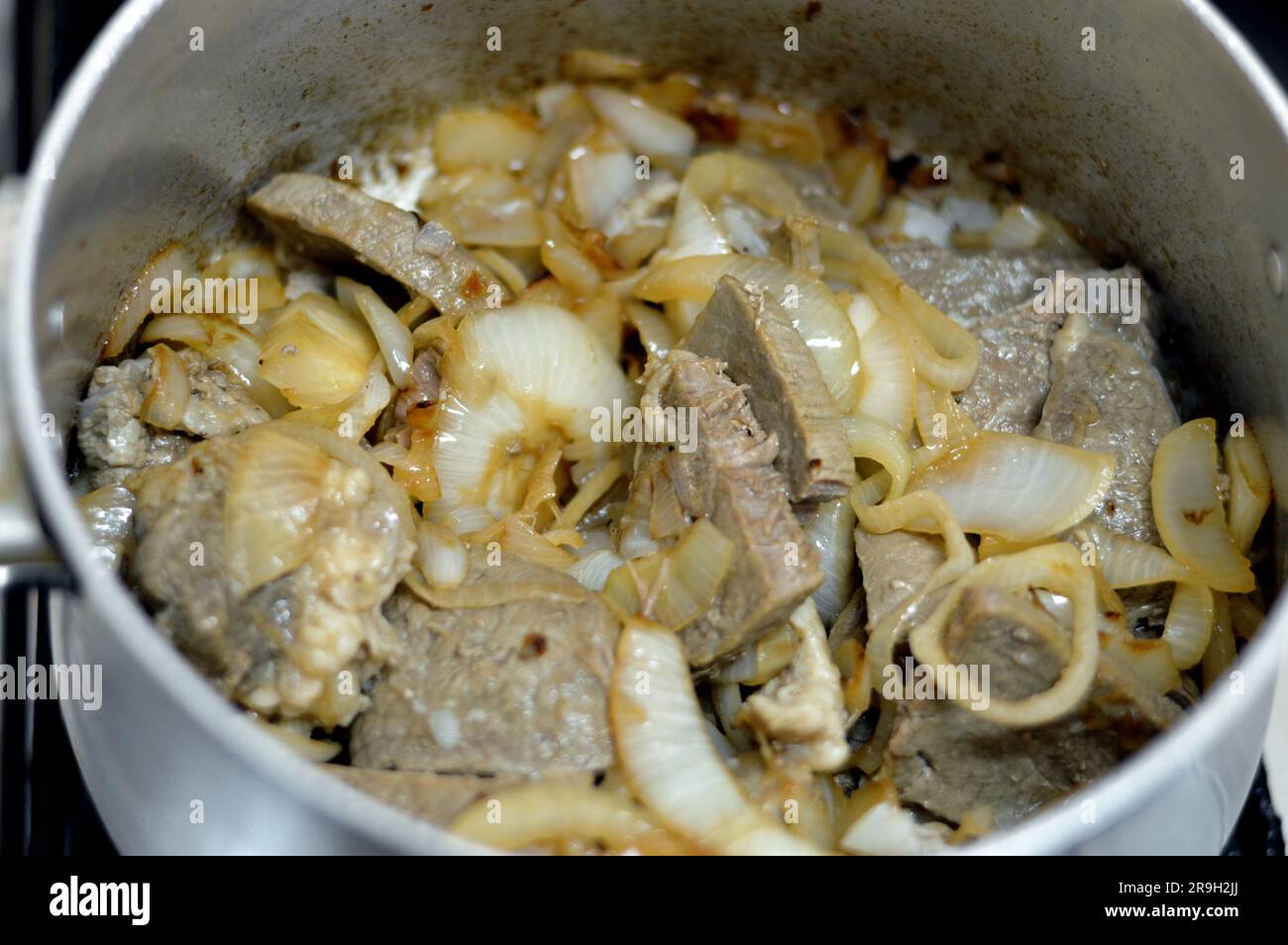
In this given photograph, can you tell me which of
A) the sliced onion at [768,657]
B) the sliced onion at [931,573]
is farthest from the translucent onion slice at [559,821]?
the sliced onion at [931,573]

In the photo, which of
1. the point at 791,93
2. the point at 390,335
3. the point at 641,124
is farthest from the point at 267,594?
the point at 791,93

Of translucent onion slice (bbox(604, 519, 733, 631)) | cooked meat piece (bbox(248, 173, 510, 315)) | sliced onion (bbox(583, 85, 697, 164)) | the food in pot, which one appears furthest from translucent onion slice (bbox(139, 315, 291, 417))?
sliced onion (bbox(583, 85, 697, 164))

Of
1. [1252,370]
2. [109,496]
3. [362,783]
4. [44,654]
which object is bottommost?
[362,783]

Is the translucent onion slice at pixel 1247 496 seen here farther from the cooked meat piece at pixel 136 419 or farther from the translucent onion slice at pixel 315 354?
the cooked meat piece at pixel 136 419

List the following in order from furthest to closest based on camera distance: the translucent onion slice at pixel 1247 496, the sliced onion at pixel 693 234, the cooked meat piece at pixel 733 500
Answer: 1. the sliced onion at pixel 693 234
2. the translucent onion slice at pixel 1247 496
3. the cooked meat piece at pixel 733 500

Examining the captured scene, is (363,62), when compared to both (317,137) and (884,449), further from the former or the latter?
(884,449)

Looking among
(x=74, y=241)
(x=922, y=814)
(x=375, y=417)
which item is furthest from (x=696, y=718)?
(x=74, y=241)

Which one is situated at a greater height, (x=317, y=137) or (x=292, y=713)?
(x=317, y=137)
